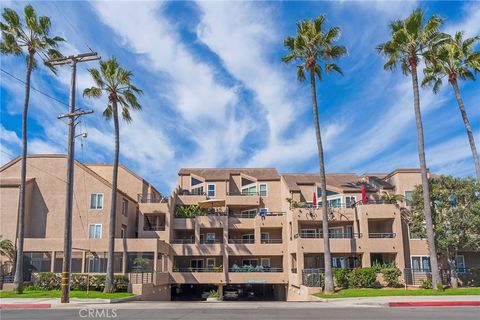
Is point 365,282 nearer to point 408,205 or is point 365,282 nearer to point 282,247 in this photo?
point 408,205

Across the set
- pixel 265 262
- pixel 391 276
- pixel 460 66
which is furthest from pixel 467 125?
pixel 265 262

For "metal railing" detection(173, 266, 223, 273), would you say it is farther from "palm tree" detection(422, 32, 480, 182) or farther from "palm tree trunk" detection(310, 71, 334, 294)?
"palm tree" detection(422, 32, 480, 182)

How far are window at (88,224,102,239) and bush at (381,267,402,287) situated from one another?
76.5 ft

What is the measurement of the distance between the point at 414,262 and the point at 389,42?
701 inches

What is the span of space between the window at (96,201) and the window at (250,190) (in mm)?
14869

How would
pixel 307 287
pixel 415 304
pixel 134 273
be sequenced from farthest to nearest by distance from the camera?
1. pixel 134 273
2. pixel 307 287
3. pixel 415 304

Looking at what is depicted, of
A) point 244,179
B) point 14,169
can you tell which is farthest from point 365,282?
point 14,169

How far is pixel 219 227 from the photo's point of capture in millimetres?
43875

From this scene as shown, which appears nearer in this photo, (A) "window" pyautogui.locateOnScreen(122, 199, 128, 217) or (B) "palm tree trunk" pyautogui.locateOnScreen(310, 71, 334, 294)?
(B) "palm tree trunk" pyautogui.locateOnScreen(310, 71, 334, 294)

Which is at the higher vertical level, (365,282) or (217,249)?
(217,249)

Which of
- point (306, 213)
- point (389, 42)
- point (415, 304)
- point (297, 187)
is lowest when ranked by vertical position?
point (415, 304)

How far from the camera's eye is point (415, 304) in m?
22.1

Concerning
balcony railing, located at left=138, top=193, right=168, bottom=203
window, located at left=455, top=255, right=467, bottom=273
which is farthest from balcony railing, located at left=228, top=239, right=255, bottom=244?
window, located at left=455, top=255, right=467, bottom=273

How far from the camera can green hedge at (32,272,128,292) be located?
32.4 meters
